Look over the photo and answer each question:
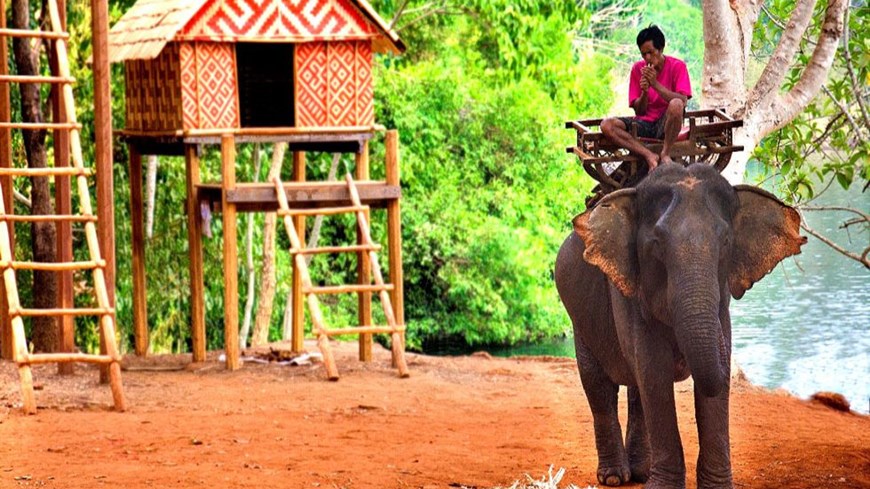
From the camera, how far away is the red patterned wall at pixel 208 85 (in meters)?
12.5

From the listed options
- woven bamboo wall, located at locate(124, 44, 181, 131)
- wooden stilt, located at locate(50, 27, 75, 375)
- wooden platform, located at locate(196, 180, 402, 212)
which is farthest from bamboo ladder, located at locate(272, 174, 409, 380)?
wooden stilt, located at locate(50, 27, 75, 375)

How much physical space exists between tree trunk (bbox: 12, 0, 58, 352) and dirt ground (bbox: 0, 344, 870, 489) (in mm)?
959

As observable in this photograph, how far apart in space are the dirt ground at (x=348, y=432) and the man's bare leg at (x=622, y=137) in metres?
1.81

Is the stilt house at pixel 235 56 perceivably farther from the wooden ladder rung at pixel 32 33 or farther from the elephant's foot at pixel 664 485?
the elephant's foot at pixel 664 485

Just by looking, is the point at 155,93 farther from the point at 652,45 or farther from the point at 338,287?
the point at 652,45

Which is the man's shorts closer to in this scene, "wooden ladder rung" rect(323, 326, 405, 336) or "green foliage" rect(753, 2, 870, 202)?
"green foliage" rect(753, 2, 870, 202)

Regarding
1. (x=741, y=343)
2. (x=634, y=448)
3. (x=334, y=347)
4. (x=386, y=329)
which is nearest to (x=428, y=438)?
(x=634, y=448)

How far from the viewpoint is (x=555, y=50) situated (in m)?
21.5

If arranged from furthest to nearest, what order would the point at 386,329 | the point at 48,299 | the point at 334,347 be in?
the point at 334,347
the point at 48,299
the point at 386,329

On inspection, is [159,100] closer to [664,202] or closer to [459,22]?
[664,202]

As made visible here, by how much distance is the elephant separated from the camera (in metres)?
5.64

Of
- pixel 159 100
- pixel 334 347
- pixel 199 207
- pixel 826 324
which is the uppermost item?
pixel 159 100

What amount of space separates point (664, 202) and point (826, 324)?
1727cm

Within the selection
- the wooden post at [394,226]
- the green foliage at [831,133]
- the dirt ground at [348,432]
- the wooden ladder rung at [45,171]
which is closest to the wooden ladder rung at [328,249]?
the wooden post at [394,226]
